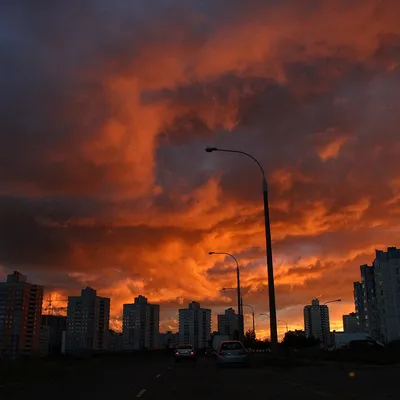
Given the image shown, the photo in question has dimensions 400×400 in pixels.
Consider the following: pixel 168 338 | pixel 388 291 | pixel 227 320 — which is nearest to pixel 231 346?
pixel 388 291

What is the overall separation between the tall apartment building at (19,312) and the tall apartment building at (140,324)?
2860 cm

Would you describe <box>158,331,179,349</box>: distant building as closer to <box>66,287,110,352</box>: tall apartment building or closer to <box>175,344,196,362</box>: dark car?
<box>66,287,110,352</box>: tall apartment building

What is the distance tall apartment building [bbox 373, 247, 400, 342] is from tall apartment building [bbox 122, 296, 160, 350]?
60722 millimetres

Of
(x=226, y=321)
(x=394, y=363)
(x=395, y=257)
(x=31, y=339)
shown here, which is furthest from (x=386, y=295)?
(x=394, y=363)

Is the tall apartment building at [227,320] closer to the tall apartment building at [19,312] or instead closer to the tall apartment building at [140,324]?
the tall apartment building at [140,324]

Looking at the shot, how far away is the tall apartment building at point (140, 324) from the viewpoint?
146 metres

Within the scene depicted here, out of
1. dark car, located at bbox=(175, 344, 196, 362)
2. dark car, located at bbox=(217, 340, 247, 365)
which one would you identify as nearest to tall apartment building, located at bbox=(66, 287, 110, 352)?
dark car, located at bbox=(175, 344, 196, 362)

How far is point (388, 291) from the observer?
5438 inches

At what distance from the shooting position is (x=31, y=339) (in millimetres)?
120625

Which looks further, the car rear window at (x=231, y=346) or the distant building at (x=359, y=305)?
the distant building at (x=359, y=305)

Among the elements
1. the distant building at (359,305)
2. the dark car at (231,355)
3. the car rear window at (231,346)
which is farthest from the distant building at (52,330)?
the distant building at (359,305)

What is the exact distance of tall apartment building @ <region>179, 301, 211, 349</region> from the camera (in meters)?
153

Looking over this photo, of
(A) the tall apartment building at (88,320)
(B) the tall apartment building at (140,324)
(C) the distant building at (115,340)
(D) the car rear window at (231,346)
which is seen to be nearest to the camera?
(D) the car rear window at (231,346)

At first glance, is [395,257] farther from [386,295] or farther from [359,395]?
[359,395]
